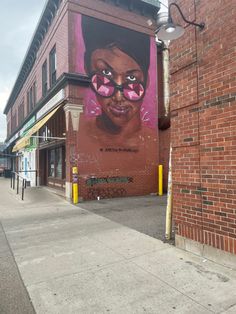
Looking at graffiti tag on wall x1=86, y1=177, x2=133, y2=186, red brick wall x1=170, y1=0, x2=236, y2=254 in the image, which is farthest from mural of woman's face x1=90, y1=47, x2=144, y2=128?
red brick wall x1=170, y1=0, x2=236, y2=254

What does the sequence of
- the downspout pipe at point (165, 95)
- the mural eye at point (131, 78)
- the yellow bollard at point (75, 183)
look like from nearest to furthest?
the yellow bollard at point (75, 183) → the mural eye at point (131, 78) → the downspout pipe at point (165, 95)

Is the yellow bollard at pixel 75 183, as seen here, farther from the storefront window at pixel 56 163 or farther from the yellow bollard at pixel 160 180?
the yellow bollard at pixel 160 180

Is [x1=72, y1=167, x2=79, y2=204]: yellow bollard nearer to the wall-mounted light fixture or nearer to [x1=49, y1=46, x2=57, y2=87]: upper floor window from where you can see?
[x1=49, y1=46, x2=57, y2=87]: upper floor window

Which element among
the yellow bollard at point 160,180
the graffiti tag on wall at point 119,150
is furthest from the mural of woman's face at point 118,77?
the yellow bollard at point 160,180

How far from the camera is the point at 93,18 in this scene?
42.6 ft

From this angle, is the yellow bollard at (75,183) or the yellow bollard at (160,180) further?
the yellow bollard at (160,180)

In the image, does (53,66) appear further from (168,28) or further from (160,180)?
(168,28)

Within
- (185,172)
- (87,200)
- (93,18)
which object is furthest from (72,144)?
(185,172)

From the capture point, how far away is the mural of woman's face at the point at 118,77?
42.9ft

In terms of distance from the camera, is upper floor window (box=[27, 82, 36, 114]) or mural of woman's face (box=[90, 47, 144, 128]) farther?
upper floor window (box=[27, 82, 36, 114])

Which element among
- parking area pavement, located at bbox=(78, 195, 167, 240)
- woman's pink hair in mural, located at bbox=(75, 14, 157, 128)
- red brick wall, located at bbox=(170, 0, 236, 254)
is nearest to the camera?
red brick wall, located at bbox=(170, 0, 236, 254)

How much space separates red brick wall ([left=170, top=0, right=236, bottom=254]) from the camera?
436 cm

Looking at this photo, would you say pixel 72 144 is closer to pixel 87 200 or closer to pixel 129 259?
pixel 87 200

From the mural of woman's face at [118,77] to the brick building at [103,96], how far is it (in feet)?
0.15
